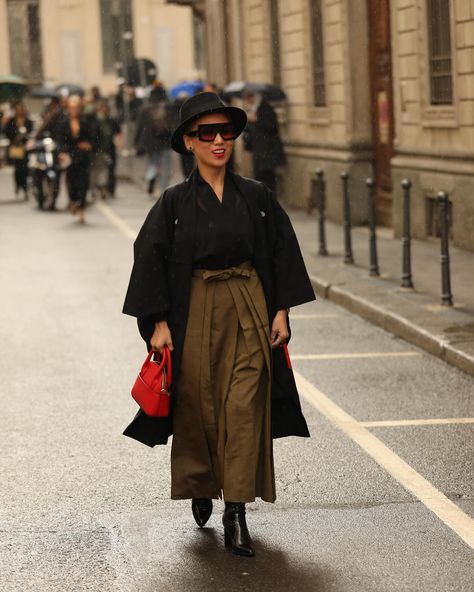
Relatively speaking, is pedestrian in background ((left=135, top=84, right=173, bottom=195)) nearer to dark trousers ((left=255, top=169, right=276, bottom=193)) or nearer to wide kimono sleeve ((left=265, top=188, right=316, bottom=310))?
dark trousers ((left=255, top=169, right=276, bottom=193))

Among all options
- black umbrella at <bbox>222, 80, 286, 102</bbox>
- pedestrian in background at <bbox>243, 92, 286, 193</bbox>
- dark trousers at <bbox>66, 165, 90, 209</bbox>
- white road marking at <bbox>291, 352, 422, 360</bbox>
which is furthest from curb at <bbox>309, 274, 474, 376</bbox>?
black umbrella at <bbox>222, 80, 286, 102</bbox>

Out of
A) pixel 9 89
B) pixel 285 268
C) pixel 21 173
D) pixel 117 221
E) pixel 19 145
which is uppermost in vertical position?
pixel 9 89

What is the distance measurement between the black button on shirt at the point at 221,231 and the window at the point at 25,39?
187 feet

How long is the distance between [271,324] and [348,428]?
234 cm

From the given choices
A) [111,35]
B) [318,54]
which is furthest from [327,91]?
[111,35]

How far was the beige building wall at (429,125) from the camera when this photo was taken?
1648 cm

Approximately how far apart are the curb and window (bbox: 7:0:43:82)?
4900cm

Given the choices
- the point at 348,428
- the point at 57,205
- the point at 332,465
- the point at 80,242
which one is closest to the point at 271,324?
the point at 332,465

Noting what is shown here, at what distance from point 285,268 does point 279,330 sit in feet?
0.82

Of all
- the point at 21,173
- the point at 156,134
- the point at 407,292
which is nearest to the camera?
the point at 407,292

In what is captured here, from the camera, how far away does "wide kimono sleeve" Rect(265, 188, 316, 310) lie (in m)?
5.98

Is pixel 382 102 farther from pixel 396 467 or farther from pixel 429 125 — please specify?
pixel 396 467

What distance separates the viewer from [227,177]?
19.6ft

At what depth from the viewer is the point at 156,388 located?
586 centimetres
